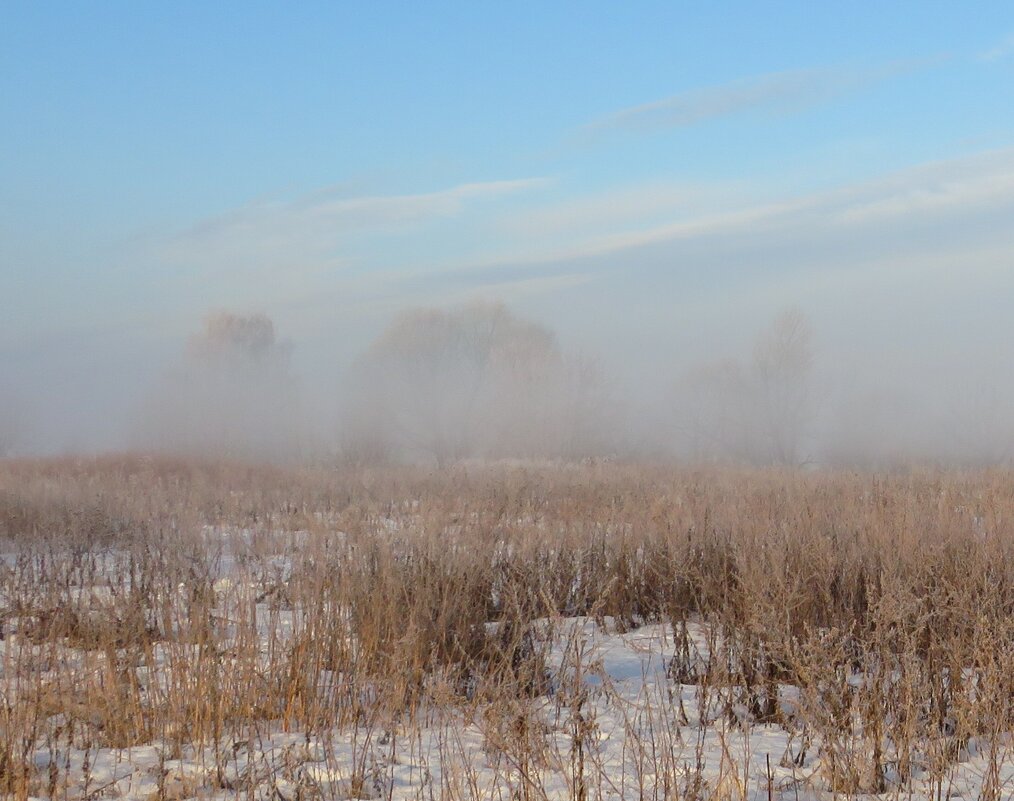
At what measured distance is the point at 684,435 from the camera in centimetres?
4919

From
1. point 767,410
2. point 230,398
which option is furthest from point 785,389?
point 230,398

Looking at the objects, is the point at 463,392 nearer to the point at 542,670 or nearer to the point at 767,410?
the point at 767,410

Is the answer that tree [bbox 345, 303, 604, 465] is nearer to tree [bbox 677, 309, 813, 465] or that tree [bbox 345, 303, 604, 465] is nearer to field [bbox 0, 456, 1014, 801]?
tree [bbox 677, 309, 813, 465]

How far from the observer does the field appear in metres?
3.17

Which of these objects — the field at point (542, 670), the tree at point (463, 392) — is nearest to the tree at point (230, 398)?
the tree at point (463, 392)

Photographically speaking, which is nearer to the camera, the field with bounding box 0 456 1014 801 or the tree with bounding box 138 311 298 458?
the field with bounding box 0 456 1014 801

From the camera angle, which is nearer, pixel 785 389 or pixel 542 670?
pixel 542 670

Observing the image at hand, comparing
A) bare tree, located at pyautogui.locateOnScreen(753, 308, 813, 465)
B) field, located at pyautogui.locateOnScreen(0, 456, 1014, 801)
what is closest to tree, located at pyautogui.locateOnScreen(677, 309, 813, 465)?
bare tree, located at pyautogui.locateOnScreen(753, 308, 813, 465)

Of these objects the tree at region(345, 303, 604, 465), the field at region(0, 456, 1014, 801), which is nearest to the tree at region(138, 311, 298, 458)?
the tree at region(345, 303, 604, 465)

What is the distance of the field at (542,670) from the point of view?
125 inches

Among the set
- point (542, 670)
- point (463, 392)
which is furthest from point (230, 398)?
point (542, 670)

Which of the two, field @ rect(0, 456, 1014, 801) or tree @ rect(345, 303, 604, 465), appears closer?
field @ rect(0, 456, 1014, 801)

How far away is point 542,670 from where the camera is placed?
4348 millimetres

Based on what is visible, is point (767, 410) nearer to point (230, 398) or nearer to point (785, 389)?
point (785, 389)
